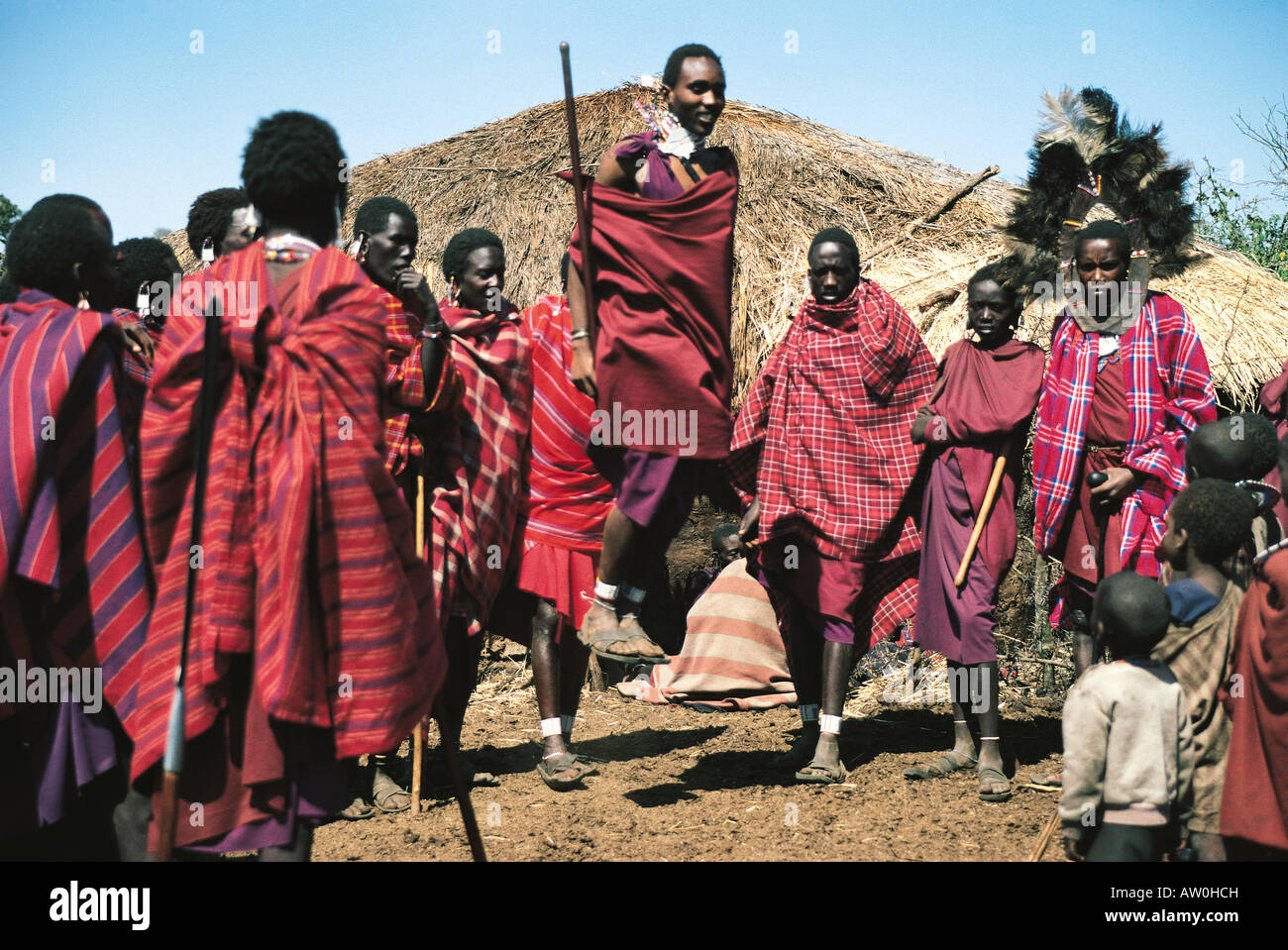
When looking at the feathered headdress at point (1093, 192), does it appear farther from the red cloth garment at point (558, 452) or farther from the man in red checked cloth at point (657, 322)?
the red cloth garment at point (558, 452)

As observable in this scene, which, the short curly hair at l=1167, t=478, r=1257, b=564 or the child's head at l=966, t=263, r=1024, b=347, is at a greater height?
→ the child's head at l=966, t=263, r=1024, b=347

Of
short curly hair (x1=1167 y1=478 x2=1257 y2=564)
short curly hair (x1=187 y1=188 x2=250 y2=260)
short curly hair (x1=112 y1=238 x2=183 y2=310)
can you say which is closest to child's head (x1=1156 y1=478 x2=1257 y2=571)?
short curly hair (x1=1167 y1=478 x2=1257 y2=564)

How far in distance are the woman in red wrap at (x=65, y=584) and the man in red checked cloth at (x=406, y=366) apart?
170cm

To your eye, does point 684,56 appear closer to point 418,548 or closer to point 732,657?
point 418,548

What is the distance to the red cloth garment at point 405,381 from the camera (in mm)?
4879

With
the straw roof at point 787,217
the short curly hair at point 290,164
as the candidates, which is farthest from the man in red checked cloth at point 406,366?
the straw roof at point 787,217

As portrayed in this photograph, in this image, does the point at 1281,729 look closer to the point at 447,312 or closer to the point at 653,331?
the point at 653,331

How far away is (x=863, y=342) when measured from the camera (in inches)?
222

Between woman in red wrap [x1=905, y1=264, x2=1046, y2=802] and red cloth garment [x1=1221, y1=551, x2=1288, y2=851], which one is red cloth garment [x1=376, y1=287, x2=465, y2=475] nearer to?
woman in red wrap [x1=905, y1=264, x2=1046, y2=802]

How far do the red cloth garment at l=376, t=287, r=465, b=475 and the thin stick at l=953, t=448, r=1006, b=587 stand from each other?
8.19ft

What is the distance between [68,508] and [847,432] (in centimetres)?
370

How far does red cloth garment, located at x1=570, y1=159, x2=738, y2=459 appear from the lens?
4191mm

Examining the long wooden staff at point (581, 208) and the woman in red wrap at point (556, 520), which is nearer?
the long wooden staff at point (581, 208)

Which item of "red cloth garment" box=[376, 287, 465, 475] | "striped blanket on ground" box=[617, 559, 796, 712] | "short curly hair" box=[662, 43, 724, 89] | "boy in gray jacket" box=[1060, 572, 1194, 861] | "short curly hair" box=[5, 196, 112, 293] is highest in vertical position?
"short curly hair" box=[662, 43, 724, 89]
